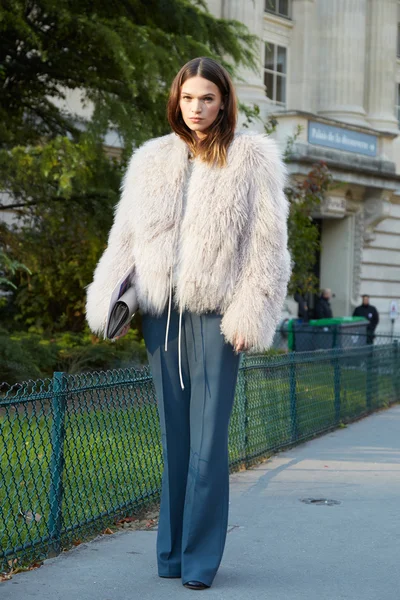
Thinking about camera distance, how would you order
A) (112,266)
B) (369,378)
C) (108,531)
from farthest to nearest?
(369,378)
(108,531)
(112,266)

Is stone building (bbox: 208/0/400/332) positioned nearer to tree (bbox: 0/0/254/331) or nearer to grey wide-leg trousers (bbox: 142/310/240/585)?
tree (bbox: 0/0/254/331)

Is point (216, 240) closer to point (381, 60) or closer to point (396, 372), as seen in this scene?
point (396, 372)

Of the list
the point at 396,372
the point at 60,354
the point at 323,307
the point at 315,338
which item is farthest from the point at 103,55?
the point at 323,307

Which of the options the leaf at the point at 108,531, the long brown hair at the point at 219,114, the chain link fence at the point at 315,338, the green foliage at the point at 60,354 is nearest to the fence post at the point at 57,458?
the leaf at the point at 108,531

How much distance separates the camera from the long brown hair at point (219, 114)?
4312mm

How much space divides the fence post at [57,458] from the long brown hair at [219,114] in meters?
1.39

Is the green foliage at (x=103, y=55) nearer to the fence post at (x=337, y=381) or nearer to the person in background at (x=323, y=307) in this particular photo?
the fence post at (x=337, y=381)

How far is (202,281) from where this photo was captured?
425 centimetres

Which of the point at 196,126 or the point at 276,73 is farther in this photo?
the point at 276,73

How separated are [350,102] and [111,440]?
24.2m

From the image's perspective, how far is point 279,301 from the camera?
4.39m

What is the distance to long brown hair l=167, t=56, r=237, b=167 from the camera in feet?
14.1

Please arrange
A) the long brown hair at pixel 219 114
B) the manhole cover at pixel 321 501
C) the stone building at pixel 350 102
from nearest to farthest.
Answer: the long brown hair at pixel 219 114 < the manhole cover at pixel 321 501 < the stone building at pixel 350 102

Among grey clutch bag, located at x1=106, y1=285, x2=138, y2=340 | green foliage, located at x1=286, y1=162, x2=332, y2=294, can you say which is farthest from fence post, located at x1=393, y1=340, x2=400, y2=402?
grey clutch bag, located at x1=106, y1=285, x2=138, y2=340
